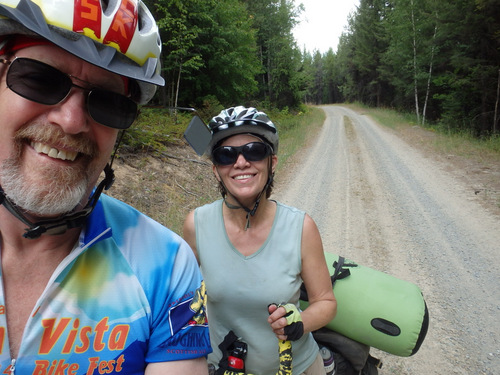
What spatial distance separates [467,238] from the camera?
16.9 ft

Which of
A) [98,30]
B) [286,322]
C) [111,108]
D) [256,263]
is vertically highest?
[98,30]

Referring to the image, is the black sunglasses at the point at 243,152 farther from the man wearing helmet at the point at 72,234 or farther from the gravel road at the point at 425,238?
the gravel road at the point at 425,238

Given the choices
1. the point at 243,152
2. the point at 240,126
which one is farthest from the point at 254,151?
the point at 240,126

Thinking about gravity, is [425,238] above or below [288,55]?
below

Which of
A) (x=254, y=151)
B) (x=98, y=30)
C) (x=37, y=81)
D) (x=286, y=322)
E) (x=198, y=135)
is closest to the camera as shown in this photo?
(x=37, y=81)

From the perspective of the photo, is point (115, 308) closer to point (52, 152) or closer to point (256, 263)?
point (52, 152)

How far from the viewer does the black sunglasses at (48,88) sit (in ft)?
3.19

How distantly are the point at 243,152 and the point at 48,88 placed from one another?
114 centimetres

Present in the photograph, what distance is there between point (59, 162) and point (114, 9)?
0.65 metres

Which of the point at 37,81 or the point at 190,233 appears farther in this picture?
the point at 190,233

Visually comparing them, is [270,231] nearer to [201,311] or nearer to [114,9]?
[201,311]

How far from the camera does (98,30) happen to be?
1098 mm

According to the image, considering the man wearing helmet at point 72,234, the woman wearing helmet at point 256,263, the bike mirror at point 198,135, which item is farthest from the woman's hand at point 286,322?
the bike mirror at point 198,135

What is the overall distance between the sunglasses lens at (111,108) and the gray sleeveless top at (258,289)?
95cm
